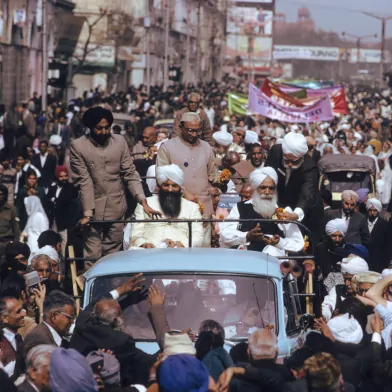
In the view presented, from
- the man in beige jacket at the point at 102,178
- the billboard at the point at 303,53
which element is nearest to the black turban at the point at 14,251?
the man in beige jacket at the point at 102,178

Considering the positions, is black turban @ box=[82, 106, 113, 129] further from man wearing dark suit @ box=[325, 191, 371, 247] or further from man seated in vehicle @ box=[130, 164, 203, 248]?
man wearing dark suit @ box=[325, 191, 371, 247]

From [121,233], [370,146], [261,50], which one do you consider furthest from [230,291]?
[261,50]

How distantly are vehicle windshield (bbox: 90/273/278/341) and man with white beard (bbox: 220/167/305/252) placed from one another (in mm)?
1696

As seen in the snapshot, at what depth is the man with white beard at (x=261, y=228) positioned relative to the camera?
1025 cm

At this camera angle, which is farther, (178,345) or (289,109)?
(289,109)

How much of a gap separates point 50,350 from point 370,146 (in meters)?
20.8

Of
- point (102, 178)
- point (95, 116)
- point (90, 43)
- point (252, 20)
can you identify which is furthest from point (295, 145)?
point (252, 20)

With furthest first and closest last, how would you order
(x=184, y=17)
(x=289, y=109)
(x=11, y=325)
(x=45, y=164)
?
1. (x=184, y=17)
2. (x=289, y=109)
3. (x=45, y=164)
4. (x=11, y=325)

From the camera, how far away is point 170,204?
34.6ft

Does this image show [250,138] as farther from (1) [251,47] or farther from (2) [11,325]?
(1) [251,47]

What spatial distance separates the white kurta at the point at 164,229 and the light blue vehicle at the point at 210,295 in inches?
71.1

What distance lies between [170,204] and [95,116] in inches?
38.4

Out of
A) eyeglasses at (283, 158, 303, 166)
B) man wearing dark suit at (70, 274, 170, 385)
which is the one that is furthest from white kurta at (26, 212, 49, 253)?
man wearing dark suit at (70, 274, 170, 385)

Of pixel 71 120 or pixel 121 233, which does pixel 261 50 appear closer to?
pixel 71 120
